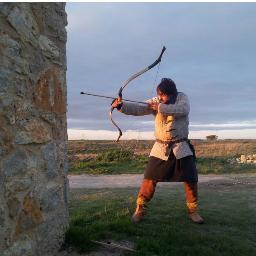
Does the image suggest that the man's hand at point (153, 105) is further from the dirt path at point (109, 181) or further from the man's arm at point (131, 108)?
the dirt path at point (109, 181)

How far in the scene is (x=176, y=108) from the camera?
632 cm

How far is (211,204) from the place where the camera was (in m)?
8.64

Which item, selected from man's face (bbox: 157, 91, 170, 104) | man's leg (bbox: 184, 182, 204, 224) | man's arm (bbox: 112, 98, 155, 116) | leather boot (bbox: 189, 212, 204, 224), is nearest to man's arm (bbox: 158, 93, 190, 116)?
man's face (bbox: 157, 91, 170, 104)

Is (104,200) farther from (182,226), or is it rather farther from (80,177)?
(80,177)

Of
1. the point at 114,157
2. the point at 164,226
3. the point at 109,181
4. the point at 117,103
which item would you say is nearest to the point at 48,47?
the point at 117,103

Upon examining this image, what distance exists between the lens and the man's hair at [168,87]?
6.61 m

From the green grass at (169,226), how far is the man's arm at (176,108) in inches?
57.4

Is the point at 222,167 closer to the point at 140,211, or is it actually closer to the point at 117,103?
the point at 140,211

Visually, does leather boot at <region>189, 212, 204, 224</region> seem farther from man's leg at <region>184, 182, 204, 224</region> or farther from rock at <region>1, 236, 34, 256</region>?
rock at <region>1, 236, 34, 256</region>

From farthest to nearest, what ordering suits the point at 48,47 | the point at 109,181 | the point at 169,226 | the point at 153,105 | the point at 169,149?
1. the point at 109,181
2. the point at 169,149
3. the point at 153,105
4. the point at 169,226
5. the point at 48,47

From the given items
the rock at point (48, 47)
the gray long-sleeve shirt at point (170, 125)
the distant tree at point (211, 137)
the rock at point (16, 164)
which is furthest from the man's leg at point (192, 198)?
the distant tree at point (211, 137)

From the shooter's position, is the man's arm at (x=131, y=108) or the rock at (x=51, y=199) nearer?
the rock at (x=51, y=199)

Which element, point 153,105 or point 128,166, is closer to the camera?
point 153,105

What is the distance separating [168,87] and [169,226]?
5.96 feet
